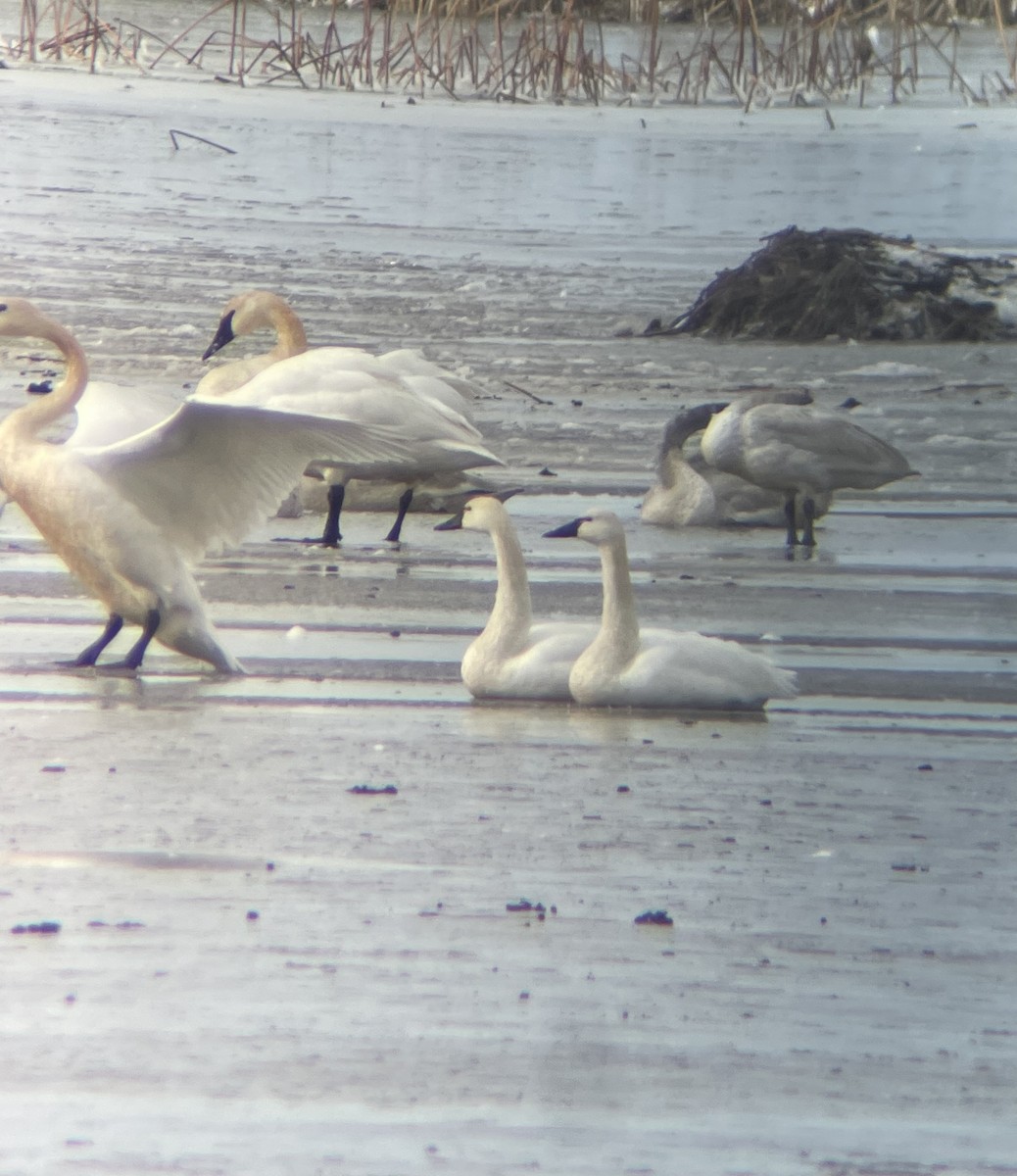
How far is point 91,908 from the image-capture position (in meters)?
4.92

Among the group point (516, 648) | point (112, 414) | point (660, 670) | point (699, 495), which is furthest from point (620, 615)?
point (699, 495)

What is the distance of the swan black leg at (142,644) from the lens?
7.18m

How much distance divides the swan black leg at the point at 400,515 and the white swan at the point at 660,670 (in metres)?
2.70

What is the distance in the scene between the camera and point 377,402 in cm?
908

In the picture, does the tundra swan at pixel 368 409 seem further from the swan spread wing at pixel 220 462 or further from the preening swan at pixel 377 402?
the swan spread wing at pixel 220 462

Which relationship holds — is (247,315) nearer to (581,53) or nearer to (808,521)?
(808,521)

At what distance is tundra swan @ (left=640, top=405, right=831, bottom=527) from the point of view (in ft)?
31.9

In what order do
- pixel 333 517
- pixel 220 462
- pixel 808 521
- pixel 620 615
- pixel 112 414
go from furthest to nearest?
pixel 808 521, pixel 333 517, pixel 112 414, pixel 220 462, pixel 620 615

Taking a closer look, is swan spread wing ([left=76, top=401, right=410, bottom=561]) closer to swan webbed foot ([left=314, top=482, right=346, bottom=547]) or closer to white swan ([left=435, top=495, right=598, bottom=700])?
white swan ([left=435, top=495, right=598, bottom=700])

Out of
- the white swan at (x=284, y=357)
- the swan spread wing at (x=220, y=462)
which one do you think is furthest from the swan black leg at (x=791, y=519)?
the swan spread wing at (x=220, y=462)

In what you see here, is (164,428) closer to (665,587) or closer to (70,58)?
(665,587)

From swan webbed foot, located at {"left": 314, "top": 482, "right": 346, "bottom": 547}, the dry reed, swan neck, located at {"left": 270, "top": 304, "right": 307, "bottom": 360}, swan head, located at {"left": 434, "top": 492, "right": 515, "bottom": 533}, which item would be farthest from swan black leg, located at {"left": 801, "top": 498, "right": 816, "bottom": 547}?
the dry reed

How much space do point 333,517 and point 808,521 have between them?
6.02ft

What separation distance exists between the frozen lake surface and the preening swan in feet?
0.90
